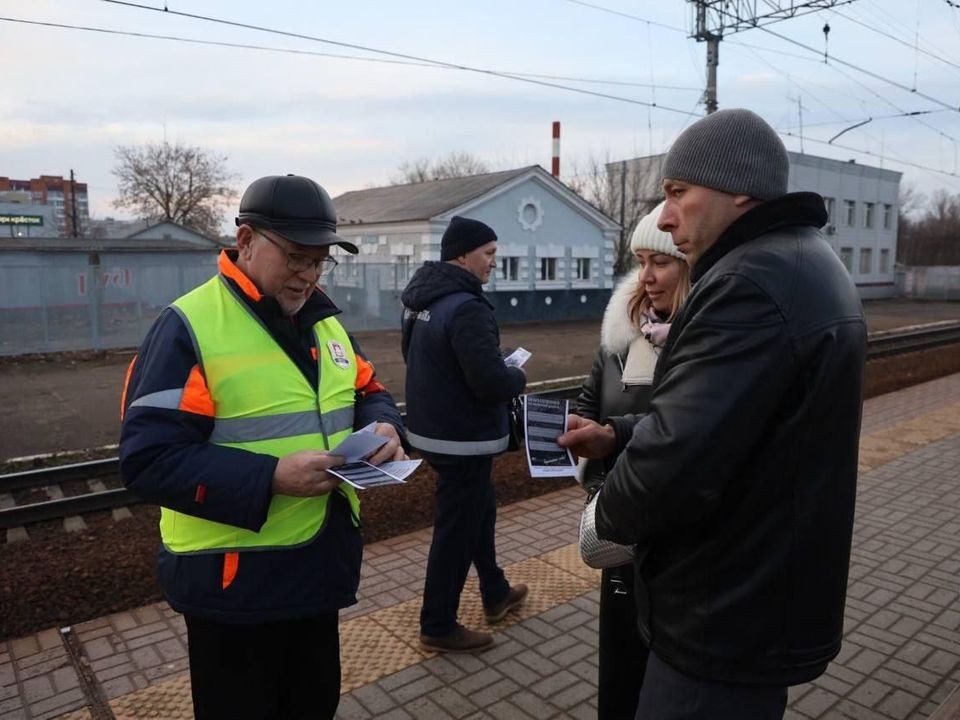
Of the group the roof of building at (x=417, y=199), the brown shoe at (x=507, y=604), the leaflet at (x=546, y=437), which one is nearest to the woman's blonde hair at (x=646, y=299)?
the leaflet at (x=546, y=437)

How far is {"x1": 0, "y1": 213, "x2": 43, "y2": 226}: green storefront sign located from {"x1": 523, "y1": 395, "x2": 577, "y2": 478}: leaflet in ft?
143

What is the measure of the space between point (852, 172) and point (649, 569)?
53.0 metres

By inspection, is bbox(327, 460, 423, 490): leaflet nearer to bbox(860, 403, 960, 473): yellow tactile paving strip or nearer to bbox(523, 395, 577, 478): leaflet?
bbox(523, 395, 577, 478): leaflet

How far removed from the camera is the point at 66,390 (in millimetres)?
13227

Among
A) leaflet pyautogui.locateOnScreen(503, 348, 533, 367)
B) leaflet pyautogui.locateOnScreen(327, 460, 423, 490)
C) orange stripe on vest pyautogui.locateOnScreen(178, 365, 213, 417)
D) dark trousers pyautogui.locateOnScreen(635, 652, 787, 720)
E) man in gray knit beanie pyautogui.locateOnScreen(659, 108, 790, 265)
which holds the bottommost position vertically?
dark trousers pyautogui.locateOnScreen(635, 652, 787, 720)

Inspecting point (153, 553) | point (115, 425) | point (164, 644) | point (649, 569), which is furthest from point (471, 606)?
point (115, 425)

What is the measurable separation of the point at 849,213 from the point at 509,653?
5155 centimetres

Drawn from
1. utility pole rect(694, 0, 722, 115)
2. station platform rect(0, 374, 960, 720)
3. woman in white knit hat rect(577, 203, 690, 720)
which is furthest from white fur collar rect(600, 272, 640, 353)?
utility pole rect(694, 0, 722, 115)

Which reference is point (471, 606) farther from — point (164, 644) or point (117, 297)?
point (117, 297)

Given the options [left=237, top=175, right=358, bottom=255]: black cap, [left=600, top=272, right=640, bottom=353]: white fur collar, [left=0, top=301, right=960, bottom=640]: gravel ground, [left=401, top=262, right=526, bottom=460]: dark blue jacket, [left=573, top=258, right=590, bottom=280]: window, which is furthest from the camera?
[left=573, top=258, right=590, bottom=280]: window

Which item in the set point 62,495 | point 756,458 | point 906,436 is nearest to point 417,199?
point 906,436

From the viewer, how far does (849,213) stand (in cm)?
4809

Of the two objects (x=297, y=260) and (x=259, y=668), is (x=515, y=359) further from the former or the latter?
(x=259, y=668)

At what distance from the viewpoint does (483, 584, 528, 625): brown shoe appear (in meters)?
4.27
